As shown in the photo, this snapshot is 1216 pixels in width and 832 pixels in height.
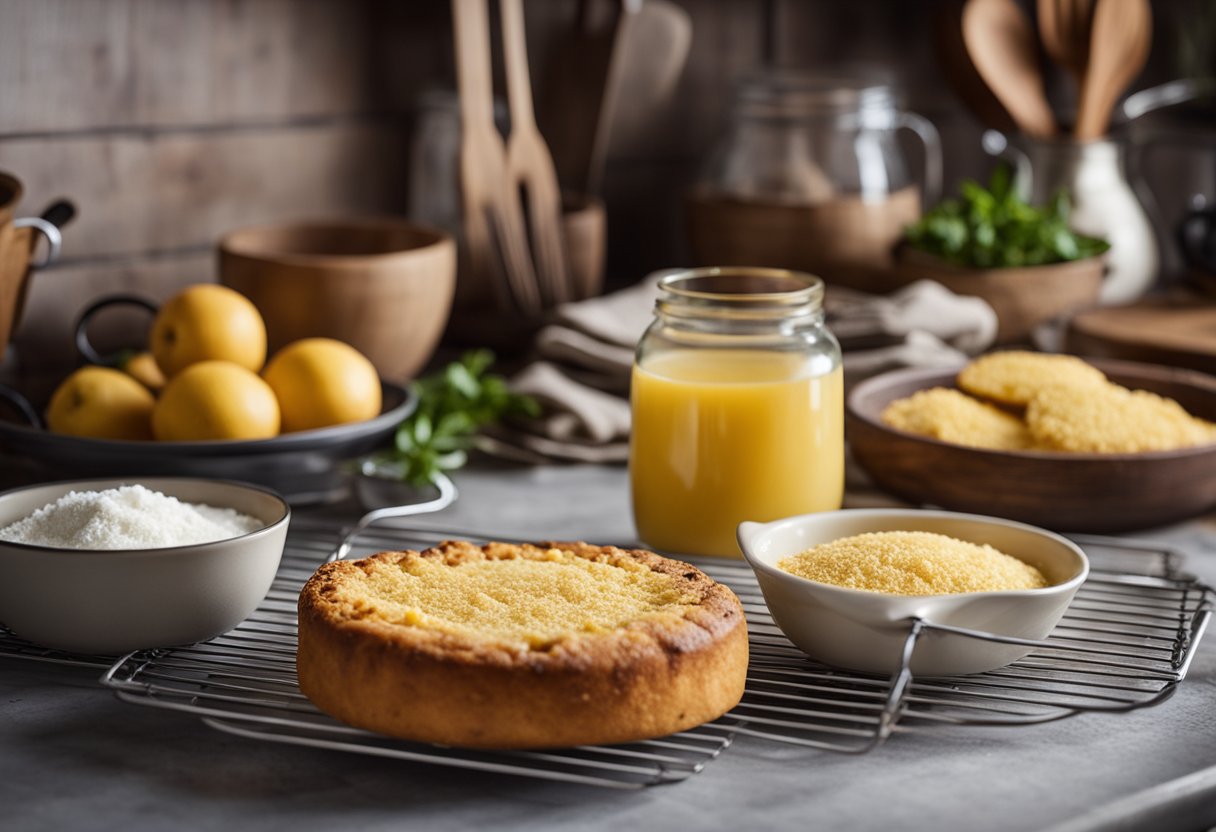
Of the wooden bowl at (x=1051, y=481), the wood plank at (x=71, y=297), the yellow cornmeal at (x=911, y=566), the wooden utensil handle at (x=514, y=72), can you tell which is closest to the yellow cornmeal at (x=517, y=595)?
the yellow cornmeal at (x=911, y=566)

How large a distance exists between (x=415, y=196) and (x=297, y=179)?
16 centimetres

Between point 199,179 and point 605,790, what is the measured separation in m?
1.20

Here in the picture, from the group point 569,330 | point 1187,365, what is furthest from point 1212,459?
point 569,330

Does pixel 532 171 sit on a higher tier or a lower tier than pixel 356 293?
higher

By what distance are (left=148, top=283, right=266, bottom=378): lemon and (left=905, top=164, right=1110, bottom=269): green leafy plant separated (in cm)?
95

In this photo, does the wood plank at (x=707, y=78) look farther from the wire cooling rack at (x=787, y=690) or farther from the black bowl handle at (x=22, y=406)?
the wire cooling rack at (x=787, y=690)

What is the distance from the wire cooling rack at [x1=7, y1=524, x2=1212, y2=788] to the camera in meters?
0.85

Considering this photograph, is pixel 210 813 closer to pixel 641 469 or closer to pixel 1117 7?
pixel 641 469

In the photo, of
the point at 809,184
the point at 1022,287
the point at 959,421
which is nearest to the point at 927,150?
the point at 809,184

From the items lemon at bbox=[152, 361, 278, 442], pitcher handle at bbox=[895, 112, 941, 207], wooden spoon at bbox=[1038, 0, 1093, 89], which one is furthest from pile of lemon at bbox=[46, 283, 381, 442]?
wooden spoon at bbox=[1038, 0, 1093, 89]

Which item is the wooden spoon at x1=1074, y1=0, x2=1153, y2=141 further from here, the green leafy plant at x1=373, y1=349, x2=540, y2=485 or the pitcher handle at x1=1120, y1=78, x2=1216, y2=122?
the green leafy plant at x1=373, y1=349, x2=540, y2=485

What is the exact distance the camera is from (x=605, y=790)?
2.73ft

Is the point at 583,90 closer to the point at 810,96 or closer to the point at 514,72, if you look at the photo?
the point at 514,72

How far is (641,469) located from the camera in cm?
124
